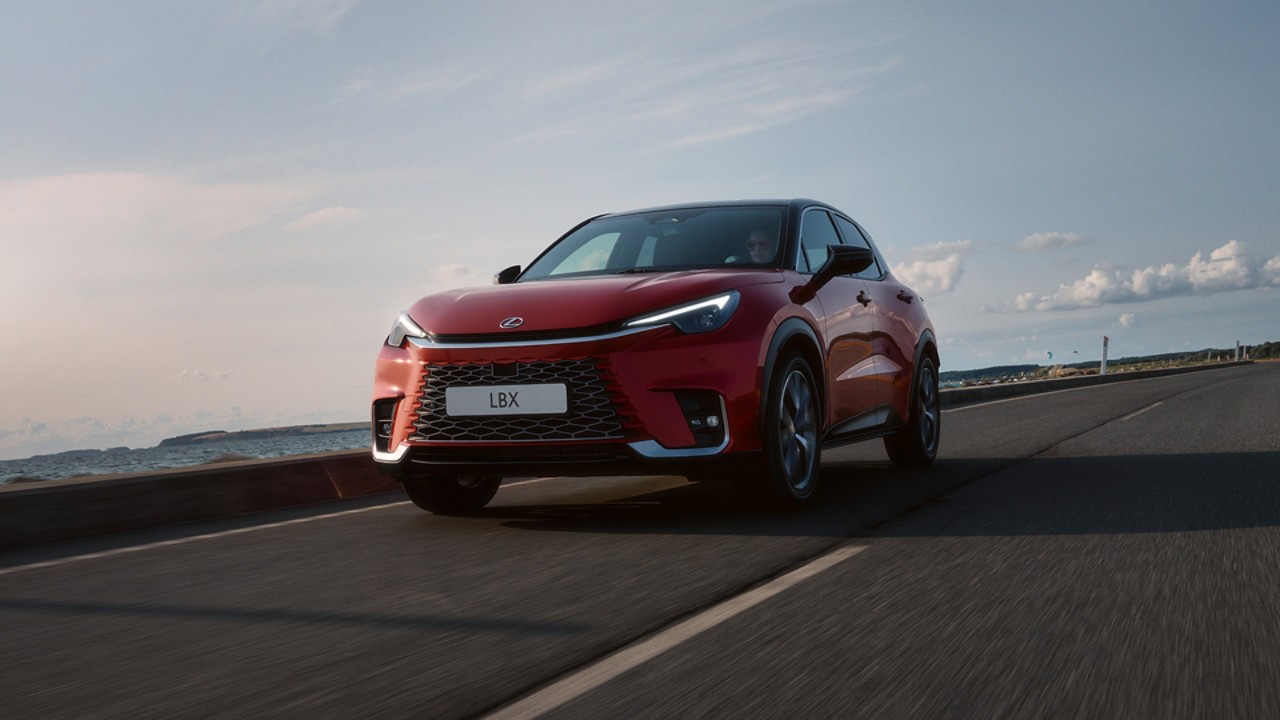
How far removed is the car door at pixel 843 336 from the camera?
278 inches

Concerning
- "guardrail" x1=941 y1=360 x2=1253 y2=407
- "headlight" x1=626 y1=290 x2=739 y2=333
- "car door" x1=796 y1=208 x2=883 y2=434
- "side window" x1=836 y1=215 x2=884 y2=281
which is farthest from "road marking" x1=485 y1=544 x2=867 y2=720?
"guardrail" x1=941 y1=360 x2=1253 y2=407

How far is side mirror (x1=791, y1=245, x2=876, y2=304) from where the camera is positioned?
22.2 ft

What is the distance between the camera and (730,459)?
5.83m

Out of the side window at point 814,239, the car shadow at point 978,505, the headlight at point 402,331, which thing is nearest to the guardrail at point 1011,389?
the car shadow at point 978,505

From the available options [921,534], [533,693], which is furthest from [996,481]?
[533,693]

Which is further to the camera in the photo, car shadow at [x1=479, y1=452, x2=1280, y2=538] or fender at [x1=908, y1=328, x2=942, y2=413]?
fender at [x1=908, y1=328, x2=942, y2=413]

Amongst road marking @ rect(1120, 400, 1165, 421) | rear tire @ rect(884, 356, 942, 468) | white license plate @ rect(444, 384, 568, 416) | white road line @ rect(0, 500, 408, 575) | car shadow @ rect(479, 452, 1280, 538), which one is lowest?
white road line @ rect(0, 500, 408, 575)

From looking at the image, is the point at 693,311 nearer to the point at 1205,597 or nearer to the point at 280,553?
the point at 280,553

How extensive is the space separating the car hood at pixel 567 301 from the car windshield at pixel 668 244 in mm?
520

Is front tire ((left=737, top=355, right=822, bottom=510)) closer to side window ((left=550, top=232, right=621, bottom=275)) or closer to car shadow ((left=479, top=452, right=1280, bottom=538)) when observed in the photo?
car shadow ((left=479, top=452, right=1280, bottom=538))

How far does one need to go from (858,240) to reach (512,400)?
12.8 feet

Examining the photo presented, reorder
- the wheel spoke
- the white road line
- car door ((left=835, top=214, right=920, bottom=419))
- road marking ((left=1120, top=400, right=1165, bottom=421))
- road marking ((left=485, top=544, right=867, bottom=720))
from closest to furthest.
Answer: road marking ((left=485, top=544, right=867, bottom=720)) → the white road line → the wheel spoke → car door ((left=835, top=214, right=920, bottom=419)) → road marking ((left=1120, top=400, right=1165, bottom=421))

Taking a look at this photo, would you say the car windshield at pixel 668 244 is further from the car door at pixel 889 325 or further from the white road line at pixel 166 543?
the white road line at pixel 166 543

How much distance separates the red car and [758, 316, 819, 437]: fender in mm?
11
